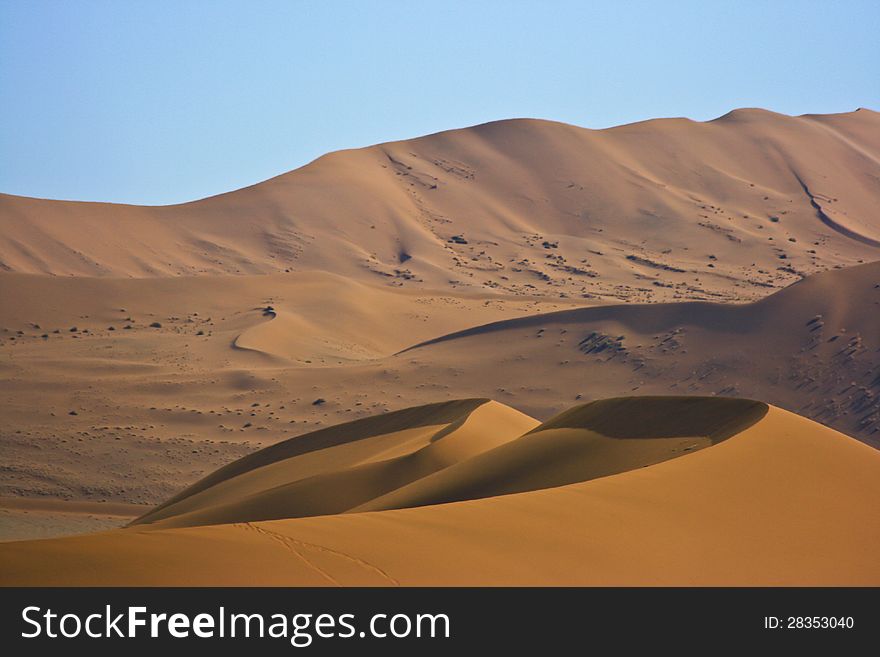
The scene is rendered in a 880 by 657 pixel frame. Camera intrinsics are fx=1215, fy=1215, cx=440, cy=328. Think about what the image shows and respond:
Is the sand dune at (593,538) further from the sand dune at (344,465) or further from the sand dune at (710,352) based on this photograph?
the sand dune at (710,352)

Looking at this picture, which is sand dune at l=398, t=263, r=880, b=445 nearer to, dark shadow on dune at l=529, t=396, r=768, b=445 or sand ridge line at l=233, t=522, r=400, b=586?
dark shadow on dune at l=529, t=396, r=768, b=445

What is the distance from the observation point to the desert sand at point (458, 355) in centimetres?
996

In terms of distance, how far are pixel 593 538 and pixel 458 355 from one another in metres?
37.5

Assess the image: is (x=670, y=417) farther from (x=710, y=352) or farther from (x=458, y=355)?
(x=458, y=355)

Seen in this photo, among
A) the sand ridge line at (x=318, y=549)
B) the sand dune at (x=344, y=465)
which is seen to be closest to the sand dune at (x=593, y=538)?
the sand ridge line at (x=318, y=549)

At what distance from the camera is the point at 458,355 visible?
155 feet

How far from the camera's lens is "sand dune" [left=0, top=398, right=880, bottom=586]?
7.67 m

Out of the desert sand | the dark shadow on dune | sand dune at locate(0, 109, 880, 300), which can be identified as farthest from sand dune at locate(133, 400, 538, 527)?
sand dune at locate(0, 109, 880, 300)

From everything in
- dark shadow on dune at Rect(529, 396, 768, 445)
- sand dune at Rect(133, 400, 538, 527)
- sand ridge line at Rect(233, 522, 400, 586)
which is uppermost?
sand dune at Rect(133, 400, 538, 527)

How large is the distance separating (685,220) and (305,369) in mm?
51869

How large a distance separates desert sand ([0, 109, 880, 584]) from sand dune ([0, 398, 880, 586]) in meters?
0.04

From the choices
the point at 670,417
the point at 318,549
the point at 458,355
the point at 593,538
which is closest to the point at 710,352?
the point at 458,355

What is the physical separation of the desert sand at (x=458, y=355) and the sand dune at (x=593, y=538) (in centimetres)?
4
